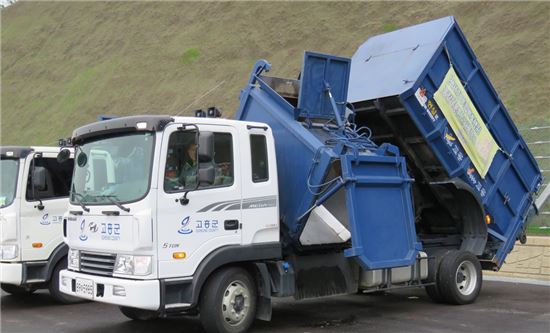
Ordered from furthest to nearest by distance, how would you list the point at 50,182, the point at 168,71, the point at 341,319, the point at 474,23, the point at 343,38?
the point at 168,71 → the point at 343,38 → the point at 474,23 → the point at 50,182 → the point at 341,319

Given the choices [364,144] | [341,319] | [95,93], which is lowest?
[341,319]

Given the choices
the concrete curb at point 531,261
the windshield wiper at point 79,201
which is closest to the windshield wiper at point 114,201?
the windshield wiper at point 79,201

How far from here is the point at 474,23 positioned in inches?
835

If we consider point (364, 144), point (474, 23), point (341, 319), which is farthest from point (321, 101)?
point (474, 23)

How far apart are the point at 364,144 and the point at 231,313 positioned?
8.79ft

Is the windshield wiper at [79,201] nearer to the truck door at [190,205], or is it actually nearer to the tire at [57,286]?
the truck door at [190,205]

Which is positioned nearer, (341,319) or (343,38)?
(341,319)

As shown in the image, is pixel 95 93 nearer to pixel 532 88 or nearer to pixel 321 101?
pixel 532 88

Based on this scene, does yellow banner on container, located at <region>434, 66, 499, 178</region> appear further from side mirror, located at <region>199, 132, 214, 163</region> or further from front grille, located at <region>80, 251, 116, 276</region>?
front grille, located at <region>80, 251, 116, 276</region>

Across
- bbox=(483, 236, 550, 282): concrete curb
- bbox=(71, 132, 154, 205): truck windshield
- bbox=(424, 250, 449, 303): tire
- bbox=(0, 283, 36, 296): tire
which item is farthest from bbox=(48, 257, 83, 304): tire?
bbox=(483, 236, 550, 282): concrete curb

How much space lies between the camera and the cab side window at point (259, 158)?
7133 mm

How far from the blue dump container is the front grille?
4152 millimetres

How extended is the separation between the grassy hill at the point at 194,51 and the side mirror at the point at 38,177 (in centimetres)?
990

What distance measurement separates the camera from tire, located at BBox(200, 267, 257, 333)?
6562 mm
